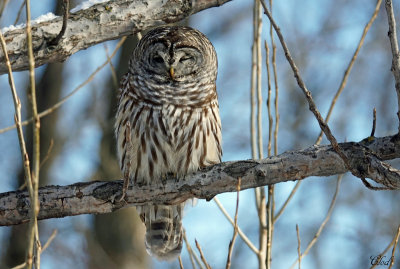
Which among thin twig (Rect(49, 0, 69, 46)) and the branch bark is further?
the branch bark

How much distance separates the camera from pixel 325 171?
3855mm

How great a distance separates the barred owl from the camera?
4688 mm

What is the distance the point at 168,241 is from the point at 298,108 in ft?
21.7

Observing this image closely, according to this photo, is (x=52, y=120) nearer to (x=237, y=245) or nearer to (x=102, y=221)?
(x=102, y=221)

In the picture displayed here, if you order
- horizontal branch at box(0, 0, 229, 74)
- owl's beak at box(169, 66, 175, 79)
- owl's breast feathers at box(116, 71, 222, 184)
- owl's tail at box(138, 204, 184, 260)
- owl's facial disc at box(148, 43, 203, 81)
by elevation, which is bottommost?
owl's tail at box(138, 204, 184, 260)

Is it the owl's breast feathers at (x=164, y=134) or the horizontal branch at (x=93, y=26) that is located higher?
the horizontal branch at (x=93, y=26)

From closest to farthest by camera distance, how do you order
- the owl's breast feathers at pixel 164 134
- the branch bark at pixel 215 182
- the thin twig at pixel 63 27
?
the thin twig at pixel 63 27
the branch bark at pixel 215 182
the owl's breast feathers at pixel 164 134

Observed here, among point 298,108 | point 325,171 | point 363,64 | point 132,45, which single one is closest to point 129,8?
point 325,171

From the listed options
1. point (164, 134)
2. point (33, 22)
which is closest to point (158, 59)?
point (164, 134)

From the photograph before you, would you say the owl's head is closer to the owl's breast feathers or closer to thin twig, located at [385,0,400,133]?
the owl's breast feathers

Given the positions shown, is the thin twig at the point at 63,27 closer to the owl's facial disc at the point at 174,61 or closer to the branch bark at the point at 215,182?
the branch bark at the point at 215,182

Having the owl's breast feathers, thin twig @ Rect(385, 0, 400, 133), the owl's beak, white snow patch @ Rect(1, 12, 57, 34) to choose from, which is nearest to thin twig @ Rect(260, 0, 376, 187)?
thin twig @ Rect(385, 0, 400, 133)

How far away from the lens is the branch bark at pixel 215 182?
3684 mm

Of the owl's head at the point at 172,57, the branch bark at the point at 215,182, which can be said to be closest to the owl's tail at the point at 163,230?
the branch bark at the point at 215,182
